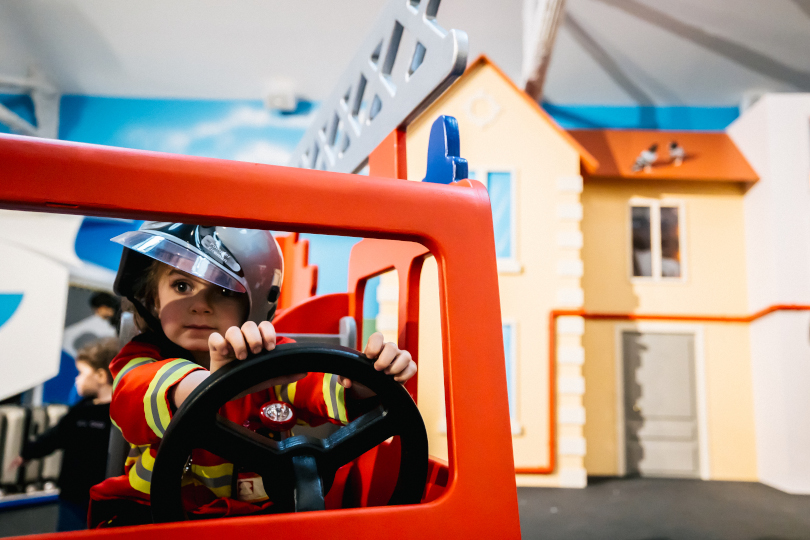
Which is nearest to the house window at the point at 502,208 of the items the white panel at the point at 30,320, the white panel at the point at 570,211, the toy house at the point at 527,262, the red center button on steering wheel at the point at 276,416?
the toy house at the point at 527,262

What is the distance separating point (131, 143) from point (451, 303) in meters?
3.31

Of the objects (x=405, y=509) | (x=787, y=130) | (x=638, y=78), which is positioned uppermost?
(x=638, y=78)

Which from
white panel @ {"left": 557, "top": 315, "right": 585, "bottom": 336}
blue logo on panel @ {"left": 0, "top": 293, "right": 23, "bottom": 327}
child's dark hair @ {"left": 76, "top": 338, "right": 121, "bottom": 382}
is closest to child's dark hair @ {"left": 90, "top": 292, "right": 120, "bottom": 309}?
blue logo on panel @ {"left": 0, "top": 293, "right": 23, "bottom": 327}

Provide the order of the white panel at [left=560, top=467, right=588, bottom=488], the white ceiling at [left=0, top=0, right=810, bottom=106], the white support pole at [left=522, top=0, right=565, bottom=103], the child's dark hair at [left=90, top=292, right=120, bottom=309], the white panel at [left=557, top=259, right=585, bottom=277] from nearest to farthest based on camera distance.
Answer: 1. the white support pole at [left=522, top=0, right=565, bottom=103]
2. the white panel at [left=560, top=467, right=588, bottom=488]
3. the white panel at [left=557, top=259, right=585, bottom=277]
4. the white ceiling at [left=0, top=0, right=810, bottom=106]
5. the child's dark hair at [left=90, top=292, right=120, bottom=309]

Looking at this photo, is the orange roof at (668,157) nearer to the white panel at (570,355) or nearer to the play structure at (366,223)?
the white panel at (570,355)

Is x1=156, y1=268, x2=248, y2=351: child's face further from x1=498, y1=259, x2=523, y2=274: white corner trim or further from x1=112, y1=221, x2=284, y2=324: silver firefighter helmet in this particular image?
x1=498, y1=259, x2=523, y2=274: white corner trim

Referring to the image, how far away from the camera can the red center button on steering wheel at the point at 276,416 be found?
0.56 m

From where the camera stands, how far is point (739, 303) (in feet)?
8.69

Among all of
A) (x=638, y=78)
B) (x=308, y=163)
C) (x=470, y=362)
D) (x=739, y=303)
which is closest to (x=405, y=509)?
(x=470, y=362)

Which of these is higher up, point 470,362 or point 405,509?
point 470,362

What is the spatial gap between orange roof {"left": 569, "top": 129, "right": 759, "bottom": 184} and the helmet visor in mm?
2389

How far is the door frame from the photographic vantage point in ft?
8.31

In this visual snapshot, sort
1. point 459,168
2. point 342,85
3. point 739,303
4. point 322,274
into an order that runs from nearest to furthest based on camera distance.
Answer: point 459,168, point 342,85, point 739,303, point 322,274

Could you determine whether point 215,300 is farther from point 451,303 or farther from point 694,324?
point 694,324
